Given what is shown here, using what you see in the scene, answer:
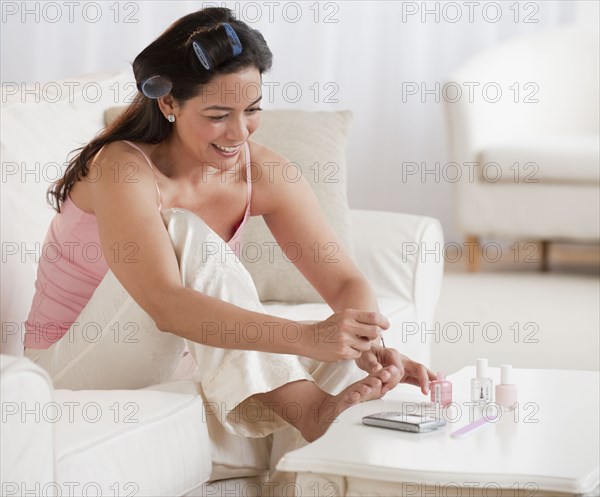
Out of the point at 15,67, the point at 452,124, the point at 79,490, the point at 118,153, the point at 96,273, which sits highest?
the point at 15,67

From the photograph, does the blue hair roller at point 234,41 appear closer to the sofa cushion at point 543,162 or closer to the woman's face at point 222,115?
the woman's face at point 222,115

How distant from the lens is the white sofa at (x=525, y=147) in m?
3.89

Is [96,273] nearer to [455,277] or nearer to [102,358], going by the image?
[102,358]

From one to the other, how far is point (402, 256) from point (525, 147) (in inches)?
65.6

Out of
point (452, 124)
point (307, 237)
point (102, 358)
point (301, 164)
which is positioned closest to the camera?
point (102, 358)

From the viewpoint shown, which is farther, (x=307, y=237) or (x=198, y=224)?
(x=307, y=237)

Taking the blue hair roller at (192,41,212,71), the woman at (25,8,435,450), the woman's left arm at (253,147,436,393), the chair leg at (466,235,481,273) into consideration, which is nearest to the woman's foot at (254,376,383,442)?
the woman at (25,8,435,450)

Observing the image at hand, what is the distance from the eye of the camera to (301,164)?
2.37 m

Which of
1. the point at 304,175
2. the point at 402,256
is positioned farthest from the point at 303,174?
the point at 402,256

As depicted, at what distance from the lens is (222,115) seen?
67.8 inches

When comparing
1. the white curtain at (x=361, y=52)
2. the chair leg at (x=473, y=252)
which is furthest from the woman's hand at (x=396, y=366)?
the white curtain at (x=361, y=52)

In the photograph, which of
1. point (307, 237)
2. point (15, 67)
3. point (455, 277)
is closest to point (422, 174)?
point (455, 277)

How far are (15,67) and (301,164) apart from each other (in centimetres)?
269

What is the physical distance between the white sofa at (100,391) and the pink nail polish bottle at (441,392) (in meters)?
0.33
